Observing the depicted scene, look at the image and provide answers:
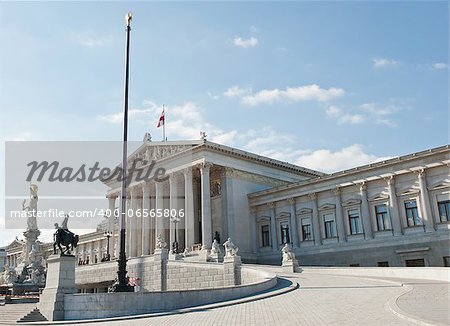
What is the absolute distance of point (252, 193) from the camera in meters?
53.8

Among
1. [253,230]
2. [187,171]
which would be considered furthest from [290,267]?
[187,171]

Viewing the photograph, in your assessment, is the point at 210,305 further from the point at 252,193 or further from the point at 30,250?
the point at 252,193

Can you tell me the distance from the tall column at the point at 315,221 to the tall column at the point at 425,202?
11.2 metres

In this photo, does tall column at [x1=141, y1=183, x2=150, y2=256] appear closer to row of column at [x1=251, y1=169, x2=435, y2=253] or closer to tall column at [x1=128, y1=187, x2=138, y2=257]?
tall column at [x1=128, y1=187, x2=138, y2=257]

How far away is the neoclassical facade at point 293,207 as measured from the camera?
39.2m

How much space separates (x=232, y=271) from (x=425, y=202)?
781 inches

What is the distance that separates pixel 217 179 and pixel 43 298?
35740 mm

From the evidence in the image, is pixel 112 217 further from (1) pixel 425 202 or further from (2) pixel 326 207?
(1) pixel 425 202

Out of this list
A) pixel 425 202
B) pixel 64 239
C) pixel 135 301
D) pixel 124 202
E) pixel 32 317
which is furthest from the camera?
pixel 425 202

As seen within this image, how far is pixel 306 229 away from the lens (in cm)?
4869

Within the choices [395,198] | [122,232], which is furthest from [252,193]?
[122,232]

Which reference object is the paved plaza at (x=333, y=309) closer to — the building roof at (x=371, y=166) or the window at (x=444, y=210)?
the window at (x=444, y=210)

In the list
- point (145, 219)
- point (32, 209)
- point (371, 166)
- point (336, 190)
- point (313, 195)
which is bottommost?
point (145, 219)

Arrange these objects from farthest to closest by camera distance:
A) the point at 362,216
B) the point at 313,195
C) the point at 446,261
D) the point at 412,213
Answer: the point at 313,195, the point at 362,216, the point at 412,213, the point at 446,261
